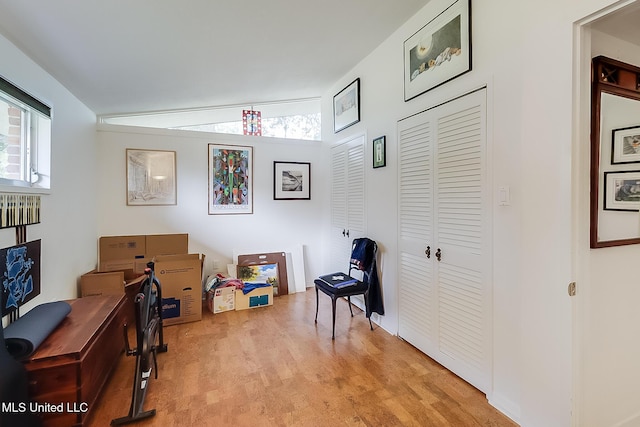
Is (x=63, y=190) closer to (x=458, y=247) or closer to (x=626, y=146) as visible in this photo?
(x=458, y=247)

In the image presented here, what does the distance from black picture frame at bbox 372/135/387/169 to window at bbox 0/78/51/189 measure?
9.28 feet

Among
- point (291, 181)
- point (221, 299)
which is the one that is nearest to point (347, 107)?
point (291, 181)

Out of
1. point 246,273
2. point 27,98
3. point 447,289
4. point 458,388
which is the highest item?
point 27,98

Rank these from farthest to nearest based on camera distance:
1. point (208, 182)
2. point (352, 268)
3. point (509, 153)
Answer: point (208, 182)
point (352, 268)
point (509, 153)

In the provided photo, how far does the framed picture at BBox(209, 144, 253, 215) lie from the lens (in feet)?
13.1

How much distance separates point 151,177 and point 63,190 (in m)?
1.10

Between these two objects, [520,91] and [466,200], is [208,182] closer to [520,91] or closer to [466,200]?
[466,200]

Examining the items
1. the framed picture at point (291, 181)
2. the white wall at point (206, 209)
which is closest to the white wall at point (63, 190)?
the white wall at point (206, 209)

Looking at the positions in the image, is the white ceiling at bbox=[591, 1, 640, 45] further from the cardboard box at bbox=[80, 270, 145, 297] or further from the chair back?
the cardboard box at bbox=[80, 270, 145, 297]

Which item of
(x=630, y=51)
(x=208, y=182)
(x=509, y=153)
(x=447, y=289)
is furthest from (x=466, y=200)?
(x=208, y=182)

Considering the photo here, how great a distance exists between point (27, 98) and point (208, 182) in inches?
78.1

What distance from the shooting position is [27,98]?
2119 millimetres

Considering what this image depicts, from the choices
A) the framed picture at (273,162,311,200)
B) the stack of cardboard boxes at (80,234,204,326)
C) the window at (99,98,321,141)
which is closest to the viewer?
the stack of cardboard boxes at (80,234,204,326)

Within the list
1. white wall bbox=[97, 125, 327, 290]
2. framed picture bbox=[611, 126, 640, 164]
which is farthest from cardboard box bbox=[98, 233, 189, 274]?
framed picture bbox=[611, 126, 640, 164]
